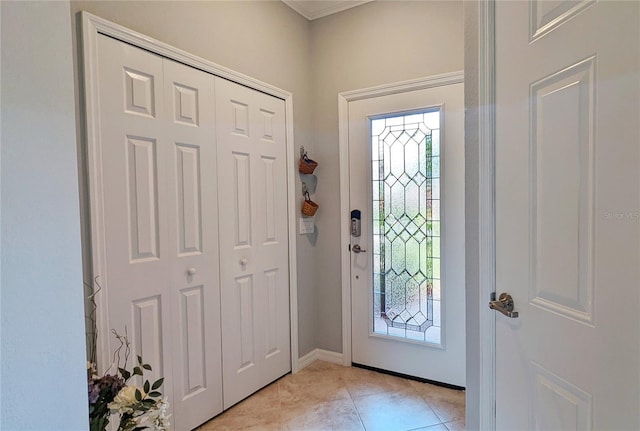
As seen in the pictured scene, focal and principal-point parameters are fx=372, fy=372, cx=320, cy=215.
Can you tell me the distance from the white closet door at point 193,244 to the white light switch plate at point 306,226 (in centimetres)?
82

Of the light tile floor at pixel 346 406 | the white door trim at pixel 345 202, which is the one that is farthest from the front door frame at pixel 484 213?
the white door trim at pixel 345 202

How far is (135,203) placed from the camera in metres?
1.76

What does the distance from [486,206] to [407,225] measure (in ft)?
4.30

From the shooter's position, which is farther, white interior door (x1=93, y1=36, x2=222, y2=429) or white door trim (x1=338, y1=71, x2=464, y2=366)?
white door trim (x1=338, y1=71, x2=464, y2=366)

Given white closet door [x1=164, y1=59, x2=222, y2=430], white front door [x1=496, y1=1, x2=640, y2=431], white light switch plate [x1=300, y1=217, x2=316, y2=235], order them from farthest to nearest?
1. white light switch plate [x1=300, y1=217, x2=316, y2=235]
2. white closet door [x1=164, y1=59, x2=222, y2=430]
3. white front door [x1=496, y1=1, x2=640, y2=431]

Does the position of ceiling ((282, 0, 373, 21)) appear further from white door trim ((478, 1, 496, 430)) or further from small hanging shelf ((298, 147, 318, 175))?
white door trim ((478, 1, 496, 430))

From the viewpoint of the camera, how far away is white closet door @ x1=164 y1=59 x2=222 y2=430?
6.33 feet

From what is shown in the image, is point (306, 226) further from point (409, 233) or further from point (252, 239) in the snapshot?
point (409, 233)

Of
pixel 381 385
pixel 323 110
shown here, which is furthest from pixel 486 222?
pixel 323 110

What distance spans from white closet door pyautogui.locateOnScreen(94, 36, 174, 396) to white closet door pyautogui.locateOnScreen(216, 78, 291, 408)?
1.27 feet

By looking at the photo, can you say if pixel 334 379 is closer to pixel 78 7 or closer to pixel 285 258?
pixel 285 258

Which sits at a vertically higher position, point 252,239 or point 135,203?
point 135,203

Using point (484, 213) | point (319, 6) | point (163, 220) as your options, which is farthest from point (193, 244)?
point (319, 6)

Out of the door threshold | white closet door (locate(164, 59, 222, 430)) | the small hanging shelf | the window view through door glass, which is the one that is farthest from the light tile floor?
the small hanging shelf
